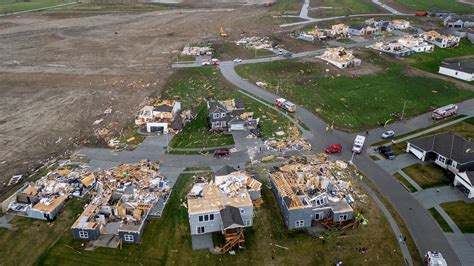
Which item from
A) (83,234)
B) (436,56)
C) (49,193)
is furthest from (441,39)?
(83,234)

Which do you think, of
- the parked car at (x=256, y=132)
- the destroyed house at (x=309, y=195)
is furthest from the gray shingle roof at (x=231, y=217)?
the parked car at (x=256, y=132)

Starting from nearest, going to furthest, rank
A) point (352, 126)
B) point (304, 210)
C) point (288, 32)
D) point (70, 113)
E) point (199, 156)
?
point (304, 210) < point (199, 156) < point (352, 126) < point (70, 113) < point (288, 32)

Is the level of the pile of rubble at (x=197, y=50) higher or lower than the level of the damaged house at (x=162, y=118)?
higher

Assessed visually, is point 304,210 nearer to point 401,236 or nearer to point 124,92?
point 401,236

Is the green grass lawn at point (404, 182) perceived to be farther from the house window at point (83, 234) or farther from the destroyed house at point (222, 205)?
the house window at point (83, 234)

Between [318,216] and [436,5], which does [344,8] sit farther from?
[318,216]

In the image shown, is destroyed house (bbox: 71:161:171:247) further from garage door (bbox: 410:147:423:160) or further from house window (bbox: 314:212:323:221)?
garage door (bbox: 410:147:423:160)

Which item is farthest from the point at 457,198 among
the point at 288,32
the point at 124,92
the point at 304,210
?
the point at 288,32
